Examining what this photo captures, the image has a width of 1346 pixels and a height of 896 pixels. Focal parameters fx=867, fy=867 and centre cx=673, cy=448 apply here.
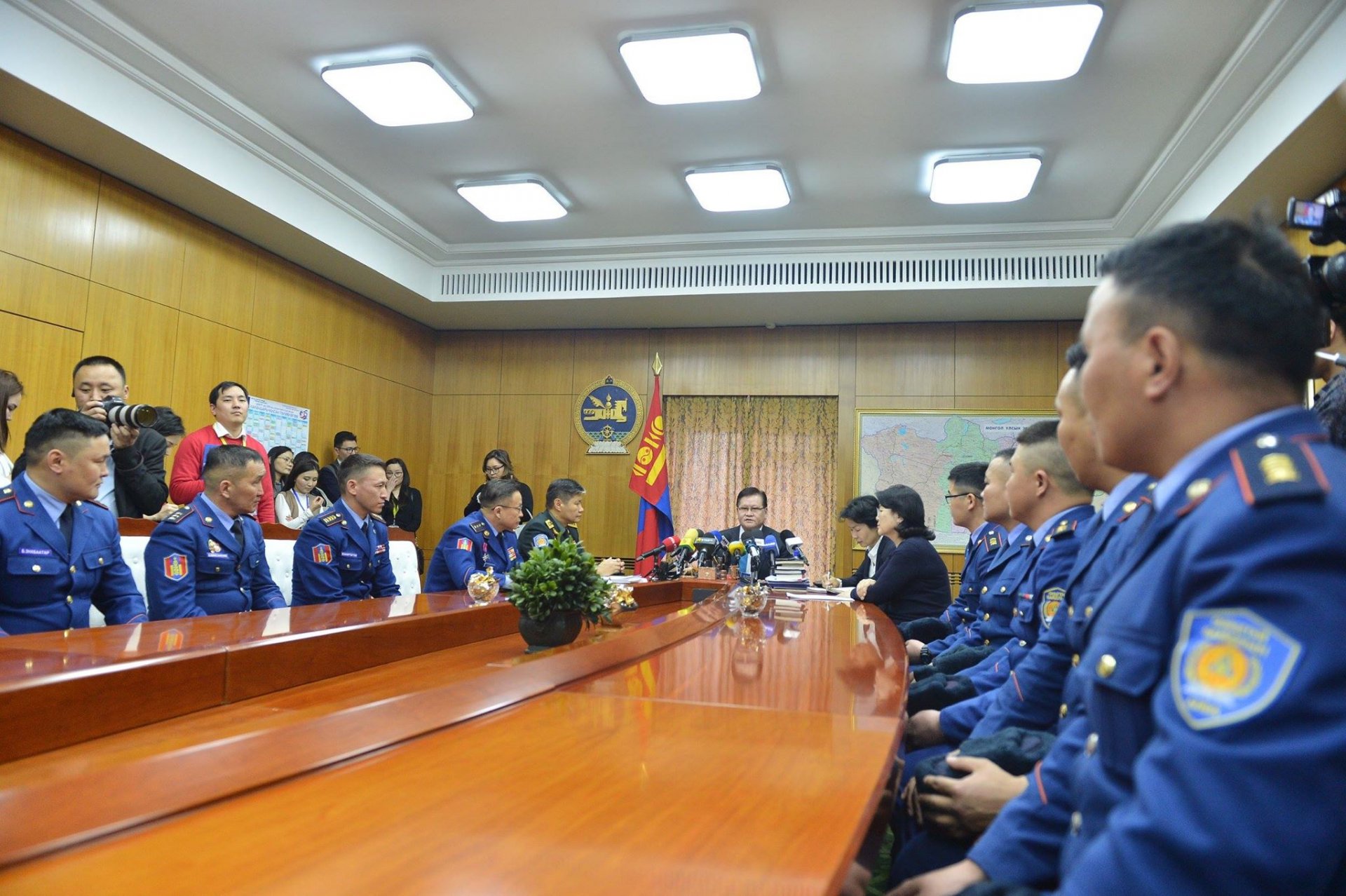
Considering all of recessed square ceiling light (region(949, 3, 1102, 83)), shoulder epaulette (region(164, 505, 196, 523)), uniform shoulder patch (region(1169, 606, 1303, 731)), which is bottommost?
uniform shoulder patch (region(1169, 606, 1303, 731))

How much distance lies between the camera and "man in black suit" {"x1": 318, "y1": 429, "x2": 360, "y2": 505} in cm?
592

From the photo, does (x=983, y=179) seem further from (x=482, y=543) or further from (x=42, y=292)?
(x=42, y=292)

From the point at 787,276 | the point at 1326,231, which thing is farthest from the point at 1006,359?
the point at 1326,231

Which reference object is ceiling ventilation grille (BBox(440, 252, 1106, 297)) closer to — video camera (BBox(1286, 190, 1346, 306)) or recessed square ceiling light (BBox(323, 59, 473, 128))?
recessed square ceiling light (BBox(323, 59, 473, 128))

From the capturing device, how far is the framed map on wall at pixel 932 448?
6914mm

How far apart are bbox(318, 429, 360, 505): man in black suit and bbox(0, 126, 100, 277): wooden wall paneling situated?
6.26 ft

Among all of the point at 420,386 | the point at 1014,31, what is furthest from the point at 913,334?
the point at 420,386

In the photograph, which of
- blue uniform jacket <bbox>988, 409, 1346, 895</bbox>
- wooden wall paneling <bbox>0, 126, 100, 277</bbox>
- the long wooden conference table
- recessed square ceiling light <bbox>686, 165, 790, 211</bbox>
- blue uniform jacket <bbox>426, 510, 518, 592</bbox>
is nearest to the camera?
blue uniform jacket <bbox>988, 409, 1346, 895</bbox>

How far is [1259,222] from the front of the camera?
85 cm

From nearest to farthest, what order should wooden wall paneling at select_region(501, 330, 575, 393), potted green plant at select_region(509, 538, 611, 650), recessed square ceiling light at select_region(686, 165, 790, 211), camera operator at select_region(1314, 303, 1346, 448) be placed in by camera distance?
camera operator at select_region(1314, 303, 1346, 448) → potted green plant at select_region(509, 538, 611, 650) → recessed square ceiling light at select_region(686, 165, 790, 211) → wooden wall paneling at select_region(501, 330, 575, 393)

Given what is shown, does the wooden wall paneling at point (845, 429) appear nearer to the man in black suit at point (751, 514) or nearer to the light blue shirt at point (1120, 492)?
the man in black suit at point (751, 514)

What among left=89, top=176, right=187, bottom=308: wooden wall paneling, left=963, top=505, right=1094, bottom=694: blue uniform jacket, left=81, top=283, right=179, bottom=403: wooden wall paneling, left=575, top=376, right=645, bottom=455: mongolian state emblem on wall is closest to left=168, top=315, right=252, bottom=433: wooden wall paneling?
left=81, top=283, right=179, bottom=403: wooden wall paneling

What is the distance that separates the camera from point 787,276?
6.41 metres

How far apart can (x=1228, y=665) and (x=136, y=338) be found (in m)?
5.48
